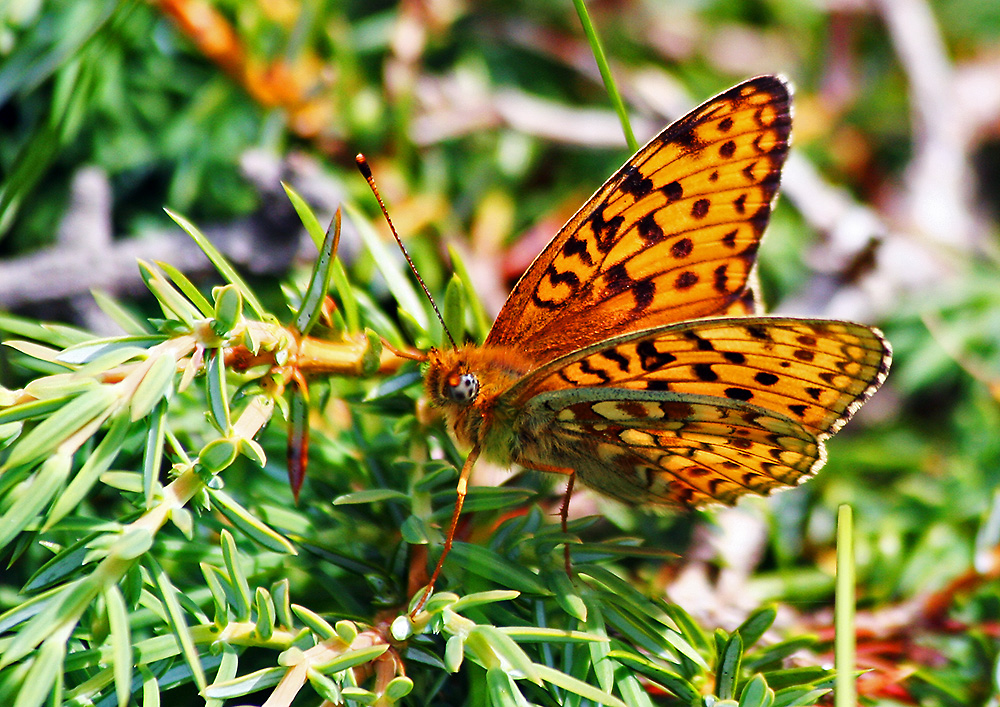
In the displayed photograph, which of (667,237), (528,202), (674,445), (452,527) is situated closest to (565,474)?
Result: (674,445)

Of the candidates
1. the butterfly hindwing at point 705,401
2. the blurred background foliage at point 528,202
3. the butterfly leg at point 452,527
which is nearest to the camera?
the butterfly leg at point 452,527

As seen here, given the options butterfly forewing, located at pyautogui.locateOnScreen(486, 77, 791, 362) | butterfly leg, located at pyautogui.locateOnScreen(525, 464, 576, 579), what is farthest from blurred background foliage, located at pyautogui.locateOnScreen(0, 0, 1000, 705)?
butterfly forewing, located at pyautogui.locateOnScreen(486, 77, 791, 362)

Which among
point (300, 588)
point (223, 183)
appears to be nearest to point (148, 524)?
point (300, 588)

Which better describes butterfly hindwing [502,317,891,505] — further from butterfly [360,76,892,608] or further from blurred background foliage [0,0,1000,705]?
blurred background foliage [0,0,1000,705]

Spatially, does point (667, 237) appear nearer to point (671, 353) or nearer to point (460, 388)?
point (671, 353)

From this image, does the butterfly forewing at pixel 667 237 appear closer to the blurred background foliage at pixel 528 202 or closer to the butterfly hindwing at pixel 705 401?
the butterfly hindwing at pixel 705 401

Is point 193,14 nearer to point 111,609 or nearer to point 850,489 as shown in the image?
point 111,609

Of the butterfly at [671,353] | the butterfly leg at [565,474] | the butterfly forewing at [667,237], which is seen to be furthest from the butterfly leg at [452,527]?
the butterfly forewing at [667,237]

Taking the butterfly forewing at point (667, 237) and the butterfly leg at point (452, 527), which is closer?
the butterfly leg at point (452, 527)
